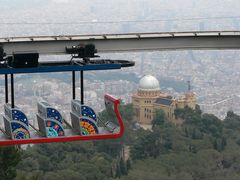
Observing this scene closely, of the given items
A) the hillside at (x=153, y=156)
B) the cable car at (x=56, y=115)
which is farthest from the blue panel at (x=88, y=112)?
the hillside at (x=153, y=156)

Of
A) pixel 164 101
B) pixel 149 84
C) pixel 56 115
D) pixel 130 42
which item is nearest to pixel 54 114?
pixel 56 115

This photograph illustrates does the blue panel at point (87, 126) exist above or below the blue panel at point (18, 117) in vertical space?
below

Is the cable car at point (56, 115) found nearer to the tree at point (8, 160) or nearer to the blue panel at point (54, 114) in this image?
the blue panel at point (54, 114)

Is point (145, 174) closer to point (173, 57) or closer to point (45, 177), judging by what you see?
point (45, 177)

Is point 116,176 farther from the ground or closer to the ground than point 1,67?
closer to the ground

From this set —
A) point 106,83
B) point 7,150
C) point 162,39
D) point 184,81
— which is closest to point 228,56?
point 184,81

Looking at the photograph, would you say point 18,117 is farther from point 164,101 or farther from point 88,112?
point 164,101
